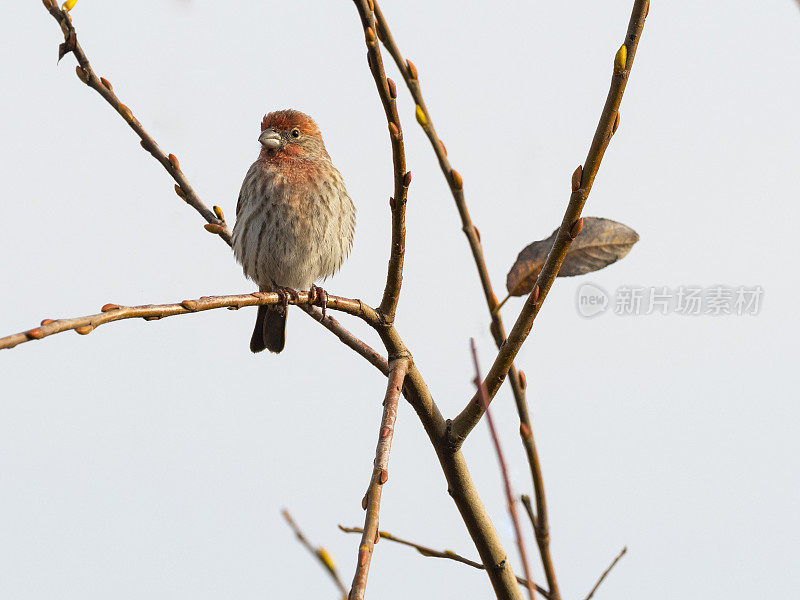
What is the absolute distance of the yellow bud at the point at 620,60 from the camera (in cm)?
247

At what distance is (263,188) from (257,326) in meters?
1.23

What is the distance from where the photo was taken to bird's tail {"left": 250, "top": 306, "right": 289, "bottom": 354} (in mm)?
7137

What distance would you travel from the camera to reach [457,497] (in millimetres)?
3373

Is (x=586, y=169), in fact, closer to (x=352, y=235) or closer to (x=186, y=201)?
(x=186, y=201)

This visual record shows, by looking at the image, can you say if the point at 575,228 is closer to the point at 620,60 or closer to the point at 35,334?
the point at 620,60

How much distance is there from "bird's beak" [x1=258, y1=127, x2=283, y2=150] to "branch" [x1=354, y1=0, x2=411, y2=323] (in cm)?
369

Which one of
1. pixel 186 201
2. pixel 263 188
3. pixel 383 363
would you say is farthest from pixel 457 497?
pixel 263 188

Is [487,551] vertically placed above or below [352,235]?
below

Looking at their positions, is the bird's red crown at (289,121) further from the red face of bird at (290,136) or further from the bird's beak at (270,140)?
the bird's beak at (270,140)

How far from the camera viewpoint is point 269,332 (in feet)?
23.4

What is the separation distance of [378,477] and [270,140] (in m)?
4.82

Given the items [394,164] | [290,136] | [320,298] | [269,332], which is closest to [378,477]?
[394,164]

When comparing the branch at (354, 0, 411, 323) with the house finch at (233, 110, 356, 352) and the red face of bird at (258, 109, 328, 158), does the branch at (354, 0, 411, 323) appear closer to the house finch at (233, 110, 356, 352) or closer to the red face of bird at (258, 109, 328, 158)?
the house finch at (233, 110, 356, 352)

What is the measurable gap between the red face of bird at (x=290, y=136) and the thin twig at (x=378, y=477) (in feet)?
12.6
